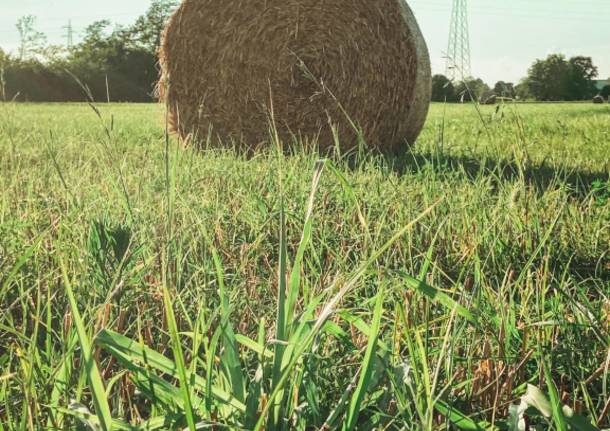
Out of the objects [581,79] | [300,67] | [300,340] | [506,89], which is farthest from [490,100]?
[581,79]

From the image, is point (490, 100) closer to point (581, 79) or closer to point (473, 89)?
point (473, 89)

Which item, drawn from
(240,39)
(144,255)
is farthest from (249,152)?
(144,255)

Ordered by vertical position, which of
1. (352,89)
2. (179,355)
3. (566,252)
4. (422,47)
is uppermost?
(422,47)

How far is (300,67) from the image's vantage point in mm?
5133

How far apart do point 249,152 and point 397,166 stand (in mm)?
1601

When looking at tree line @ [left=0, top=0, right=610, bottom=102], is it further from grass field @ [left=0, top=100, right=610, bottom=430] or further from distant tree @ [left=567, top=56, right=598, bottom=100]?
grass field @ [left=0, top=100, right=610, bottom=430]

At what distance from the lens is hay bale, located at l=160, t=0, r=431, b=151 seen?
5.20 m

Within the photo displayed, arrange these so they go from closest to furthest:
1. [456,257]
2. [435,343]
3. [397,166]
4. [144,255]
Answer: [435,343] → [144,255] → [456,257] → [397,166]

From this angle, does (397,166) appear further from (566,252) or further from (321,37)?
(566,252)

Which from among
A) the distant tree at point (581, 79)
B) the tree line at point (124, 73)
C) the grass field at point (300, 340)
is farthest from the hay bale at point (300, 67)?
the distant tree at point (581, 79)

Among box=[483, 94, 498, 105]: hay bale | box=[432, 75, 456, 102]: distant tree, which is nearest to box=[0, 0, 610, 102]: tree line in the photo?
box=[432, 75, 456, 102]: distant tree

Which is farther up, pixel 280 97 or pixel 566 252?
pixel 280 97

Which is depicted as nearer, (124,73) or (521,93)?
(521,93)

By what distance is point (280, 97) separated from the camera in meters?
5.53
